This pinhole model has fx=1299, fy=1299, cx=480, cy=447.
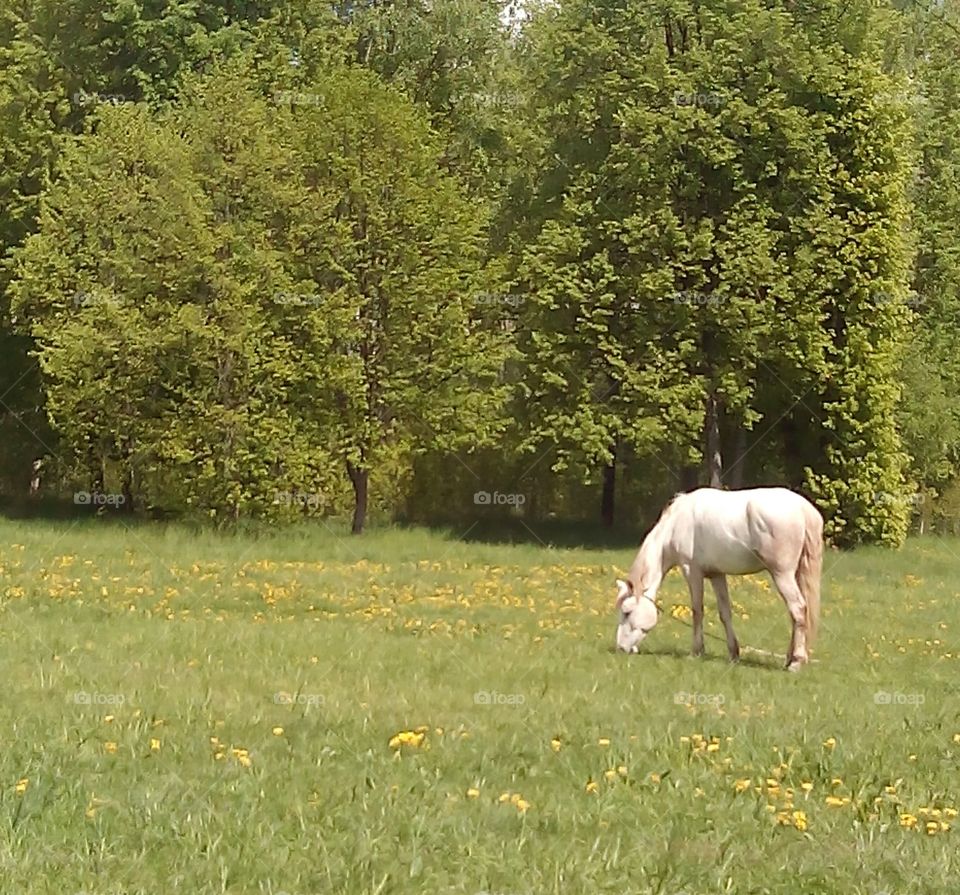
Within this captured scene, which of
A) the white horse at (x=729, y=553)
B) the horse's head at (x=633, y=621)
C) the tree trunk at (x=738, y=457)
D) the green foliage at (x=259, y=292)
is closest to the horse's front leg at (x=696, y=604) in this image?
the white horse at (x=729, y=553)

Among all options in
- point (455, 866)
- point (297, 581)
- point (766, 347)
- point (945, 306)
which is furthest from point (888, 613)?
point (945, 306)

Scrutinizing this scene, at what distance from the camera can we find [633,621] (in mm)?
16078

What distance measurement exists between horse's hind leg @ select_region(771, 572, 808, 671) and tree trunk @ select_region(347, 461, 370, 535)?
1923 centimetres

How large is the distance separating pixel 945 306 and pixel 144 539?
26615 mm

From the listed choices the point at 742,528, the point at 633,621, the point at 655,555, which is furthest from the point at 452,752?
the point at 742,528

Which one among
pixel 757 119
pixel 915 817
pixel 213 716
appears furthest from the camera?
pixel 757 119

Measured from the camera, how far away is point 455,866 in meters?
6.70

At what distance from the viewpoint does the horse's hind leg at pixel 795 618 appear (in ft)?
50.8

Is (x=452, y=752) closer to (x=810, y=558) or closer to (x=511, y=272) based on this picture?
(x=810, y=558)

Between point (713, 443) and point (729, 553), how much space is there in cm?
1921

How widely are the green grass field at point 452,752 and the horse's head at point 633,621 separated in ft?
1.38

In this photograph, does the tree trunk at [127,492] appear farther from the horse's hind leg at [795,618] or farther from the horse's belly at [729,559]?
the horse's hind leg at [795,618]

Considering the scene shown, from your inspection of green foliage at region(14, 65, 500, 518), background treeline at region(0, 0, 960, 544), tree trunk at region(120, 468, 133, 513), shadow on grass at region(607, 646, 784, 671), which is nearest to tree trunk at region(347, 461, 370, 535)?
background treeline at region(0, 0, 960, 544)

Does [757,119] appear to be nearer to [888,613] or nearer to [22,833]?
[888,613]
